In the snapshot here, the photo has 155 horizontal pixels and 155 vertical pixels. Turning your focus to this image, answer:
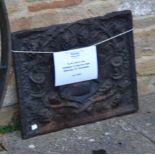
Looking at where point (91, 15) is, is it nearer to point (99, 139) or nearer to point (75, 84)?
point (75, 84)

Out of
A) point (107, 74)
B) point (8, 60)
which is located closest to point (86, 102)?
point (107, 74)

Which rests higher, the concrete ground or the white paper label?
the white paper label

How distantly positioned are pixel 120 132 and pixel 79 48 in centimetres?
63

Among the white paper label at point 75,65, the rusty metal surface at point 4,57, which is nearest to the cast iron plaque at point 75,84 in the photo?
the white paper label at point 75,65

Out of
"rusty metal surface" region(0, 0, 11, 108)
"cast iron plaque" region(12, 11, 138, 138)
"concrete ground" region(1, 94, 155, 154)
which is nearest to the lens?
"rusty metal surface" region(0, 0, 11, 108)

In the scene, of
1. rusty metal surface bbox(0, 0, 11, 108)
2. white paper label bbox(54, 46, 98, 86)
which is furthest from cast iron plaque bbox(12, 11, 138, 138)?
rusty metal surface bbox(0, 0, 11, 108)

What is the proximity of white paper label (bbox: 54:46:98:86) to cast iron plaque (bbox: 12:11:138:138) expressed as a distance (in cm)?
4

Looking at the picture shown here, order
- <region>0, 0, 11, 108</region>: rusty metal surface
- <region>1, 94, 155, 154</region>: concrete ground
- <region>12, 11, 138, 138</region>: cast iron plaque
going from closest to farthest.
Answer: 1. <region>0, 0, 11, 108</region>: rusty metal surface
2. <region>1, 94, 155, 154</region>: concrete ground
3. <region>12, 11, 138, 138</region>: cast iron plaque

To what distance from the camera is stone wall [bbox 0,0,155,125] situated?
3.63m

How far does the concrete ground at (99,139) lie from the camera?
136 inches

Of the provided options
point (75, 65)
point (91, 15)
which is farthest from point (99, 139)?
point (91, 15)

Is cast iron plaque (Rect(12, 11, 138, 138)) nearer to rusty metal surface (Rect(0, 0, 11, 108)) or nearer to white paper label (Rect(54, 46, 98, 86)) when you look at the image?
white paper label (Rect(54, 46, 98, 86))

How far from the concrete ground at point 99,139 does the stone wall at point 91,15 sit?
12.7 inches

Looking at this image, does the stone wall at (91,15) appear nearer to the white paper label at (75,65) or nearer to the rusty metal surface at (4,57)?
the white paper label at (75,65)
